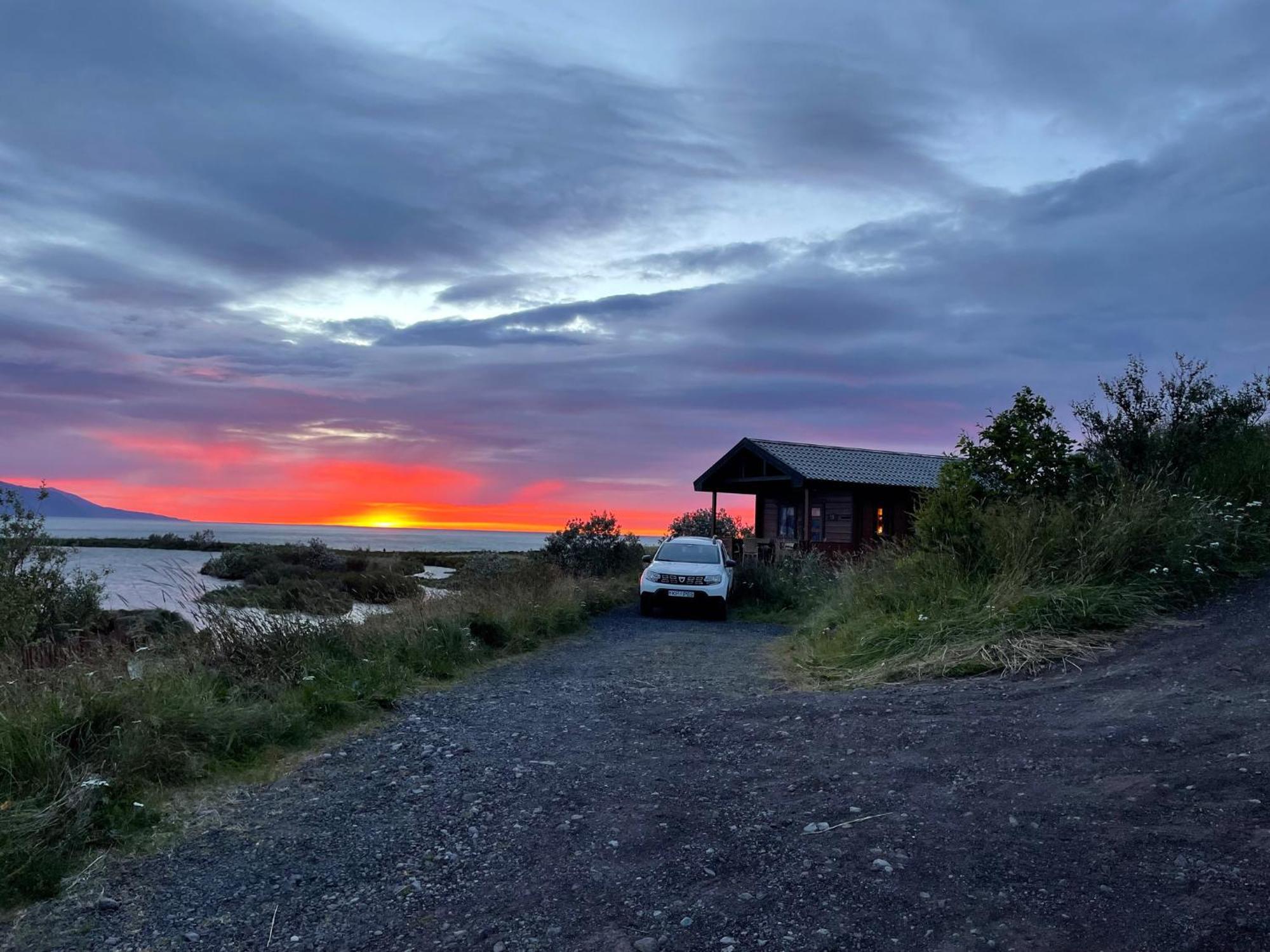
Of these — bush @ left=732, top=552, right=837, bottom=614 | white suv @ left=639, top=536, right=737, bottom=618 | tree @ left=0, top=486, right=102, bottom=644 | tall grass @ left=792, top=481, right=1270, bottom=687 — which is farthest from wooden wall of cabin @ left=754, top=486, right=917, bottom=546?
tree @ left=0, top=486, right=102, bottom=644

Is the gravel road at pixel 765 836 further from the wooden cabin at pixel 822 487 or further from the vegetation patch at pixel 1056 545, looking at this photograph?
the wooden cabin at pixel 822 487

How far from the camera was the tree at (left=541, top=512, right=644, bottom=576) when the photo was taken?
24703 millimetres

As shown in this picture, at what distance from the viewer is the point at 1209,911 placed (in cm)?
352

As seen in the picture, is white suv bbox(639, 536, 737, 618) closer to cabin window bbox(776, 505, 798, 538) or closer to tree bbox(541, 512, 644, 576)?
tree bbox(541, 512, 644, 576)

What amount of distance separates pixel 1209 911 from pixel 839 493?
24.0 m

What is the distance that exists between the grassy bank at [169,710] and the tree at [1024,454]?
7.91 meters

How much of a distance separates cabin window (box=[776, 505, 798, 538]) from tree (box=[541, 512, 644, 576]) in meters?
5.71

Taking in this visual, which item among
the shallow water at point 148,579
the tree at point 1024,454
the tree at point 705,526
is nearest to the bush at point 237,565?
the shallow water at point 148,579

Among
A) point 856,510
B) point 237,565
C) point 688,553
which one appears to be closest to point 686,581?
point 688,553

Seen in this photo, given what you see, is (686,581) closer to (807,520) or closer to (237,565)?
(807,520)

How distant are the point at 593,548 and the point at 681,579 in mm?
7378

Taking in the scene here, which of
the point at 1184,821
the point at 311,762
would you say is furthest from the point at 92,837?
the point at 1184,821

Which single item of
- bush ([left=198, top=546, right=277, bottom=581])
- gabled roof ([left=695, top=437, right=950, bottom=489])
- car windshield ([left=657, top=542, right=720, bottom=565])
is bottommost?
bush ([left=198, top=546, right=277, bottom=581])

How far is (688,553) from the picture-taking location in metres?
18.9
